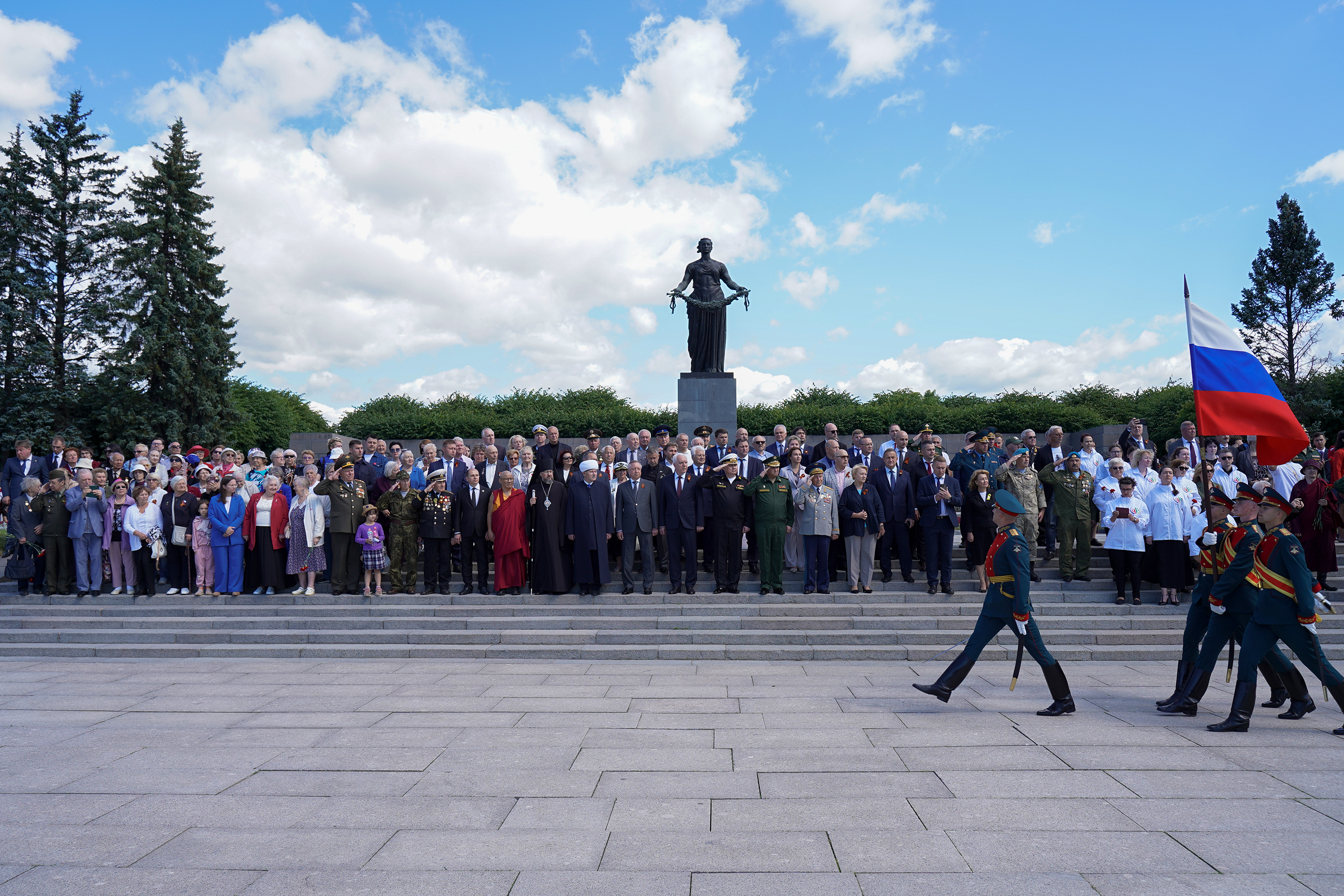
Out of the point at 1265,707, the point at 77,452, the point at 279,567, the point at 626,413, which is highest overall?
the point at 626,413

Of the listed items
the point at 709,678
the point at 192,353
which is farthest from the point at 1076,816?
the point at 192,353

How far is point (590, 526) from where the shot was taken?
36.8ft

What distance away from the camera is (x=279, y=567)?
11727 mm

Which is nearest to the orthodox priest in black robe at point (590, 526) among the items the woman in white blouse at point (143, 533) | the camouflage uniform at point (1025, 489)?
the camouflage uniform at point (1025, 489)

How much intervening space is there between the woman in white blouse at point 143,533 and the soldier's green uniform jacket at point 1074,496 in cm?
1234

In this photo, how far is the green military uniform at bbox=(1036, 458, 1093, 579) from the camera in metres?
11.2

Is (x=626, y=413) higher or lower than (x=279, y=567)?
higher

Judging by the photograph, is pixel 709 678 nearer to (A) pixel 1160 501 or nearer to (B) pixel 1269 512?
(B) pixel 1269 512

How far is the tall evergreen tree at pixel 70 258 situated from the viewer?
27828mm

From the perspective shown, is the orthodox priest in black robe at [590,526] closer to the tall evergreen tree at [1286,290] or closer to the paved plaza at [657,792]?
the paved plaza at [657,792]

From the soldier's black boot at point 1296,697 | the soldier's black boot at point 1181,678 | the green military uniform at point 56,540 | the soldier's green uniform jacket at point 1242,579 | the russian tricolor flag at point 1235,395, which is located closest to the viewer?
the soldier's green uniform jacket at point 1242,579

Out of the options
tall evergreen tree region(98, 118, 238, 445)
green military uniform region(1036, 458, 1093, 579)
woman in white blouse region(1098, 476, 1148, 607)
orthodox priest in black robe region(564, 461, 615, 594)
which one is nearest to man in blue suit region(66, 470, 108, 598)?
orthodox priest in black robe region(564, 461, 615, 594)

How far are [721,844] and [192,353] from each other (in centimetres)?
3436

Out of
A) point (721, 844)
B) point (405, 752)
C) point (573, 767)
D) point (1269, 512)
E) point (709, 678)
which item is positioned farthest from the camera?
point (709, 678)
